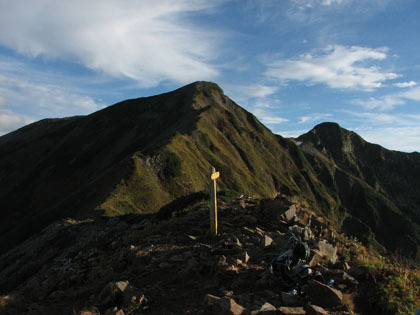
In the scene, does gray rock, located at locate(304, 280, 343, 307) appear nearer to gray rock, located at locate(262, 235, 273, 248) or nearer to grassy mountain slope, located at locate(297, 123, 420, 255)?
gray rock, located at locate(262, 235, 273, 248)

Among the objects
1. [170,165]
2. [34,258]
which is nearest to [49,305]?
[34,258]

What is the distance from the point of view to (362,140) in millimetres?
192500

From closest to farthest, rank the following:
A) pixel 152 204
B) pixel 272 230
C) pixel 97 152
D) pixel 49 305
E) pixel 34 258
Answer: pixel 49 305
pixel 272 230
pixel 34 258
pixel 152 204
pixel 97 152

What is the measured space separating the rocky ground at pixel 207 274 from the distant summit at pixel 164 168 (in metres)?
22.9

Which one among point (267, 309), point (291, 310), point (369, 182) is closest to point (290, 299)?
point (291, 310)

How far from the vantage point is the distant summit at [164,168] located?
4166 cm

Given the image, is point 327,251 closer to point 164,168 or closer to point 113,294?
point 113,294

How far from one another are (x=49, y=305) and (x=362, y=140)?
210 metres

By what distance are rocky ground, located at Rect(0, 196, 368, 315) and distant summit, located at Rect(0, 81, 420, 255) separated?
2290 cm

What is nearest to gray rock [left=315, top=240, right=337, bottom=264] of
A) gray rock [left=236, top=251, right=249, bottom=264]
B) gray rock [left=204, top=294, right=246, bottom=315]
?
gray rock [left=236, top=251, right=249, bottom=264]

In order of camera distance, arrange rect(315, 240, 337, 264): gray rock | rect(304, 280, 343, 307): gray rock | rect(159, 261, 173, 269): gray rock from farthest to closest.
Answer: rect(159, 261, 173, 269): gray rock, rect(315, 240, 337, 264): gray rock, rect(304, 280, 343, 307): gray rock

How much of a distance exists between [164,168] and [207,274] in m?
40.0

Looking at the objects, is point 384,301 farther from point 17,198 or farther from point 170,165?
point 17,198

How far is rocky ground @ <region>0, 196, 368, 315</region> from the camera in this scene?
6.06m
